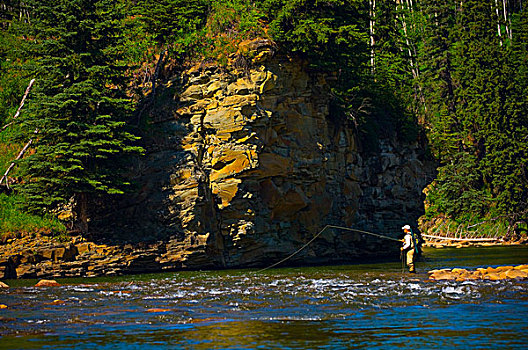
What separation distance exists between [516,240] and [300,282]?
3723cm

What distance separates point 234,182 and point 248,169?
0.90m

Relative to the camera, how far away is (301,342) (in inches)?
420

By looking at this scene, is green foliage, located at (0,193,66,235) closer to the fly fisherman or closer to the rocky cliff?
the rocky cliff

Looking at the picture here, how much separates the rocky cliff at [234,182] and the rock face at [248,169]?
51mm

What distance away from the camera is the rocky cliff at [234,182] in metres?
27.3

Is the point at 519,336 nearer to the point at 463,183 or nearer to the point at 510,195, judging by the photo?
the point at 510,195

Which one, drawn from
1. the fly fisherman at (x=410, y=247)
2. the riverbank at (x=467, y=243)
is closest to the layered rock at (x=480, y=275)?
the fly fisherman at (x=410, y=247)

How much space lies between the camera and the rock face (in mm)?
28422

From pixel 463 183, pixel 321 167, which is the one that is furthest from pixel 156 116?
pixel 463 183

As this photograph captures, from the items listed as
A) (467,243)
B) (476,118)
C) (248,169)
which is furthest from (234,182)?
(476,118)

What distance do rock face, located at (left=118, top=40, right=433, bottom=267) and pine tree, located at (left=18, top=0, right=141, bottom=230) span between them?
9.28ft

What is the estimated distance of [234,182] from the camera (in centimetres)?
2919

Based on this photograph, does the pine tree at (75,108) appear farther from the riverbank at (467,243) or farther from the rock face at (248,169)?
the riverbank at (467,243)

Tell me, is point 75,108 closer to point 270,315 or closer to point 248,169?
point 248,169
